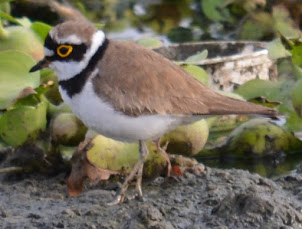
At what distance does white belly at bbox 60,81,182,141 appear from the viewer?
412cm

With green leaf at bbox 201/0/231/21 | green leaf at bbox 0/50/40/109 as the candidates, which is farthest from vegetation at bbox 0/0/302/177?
green leaf at bbox 201/0/231/21

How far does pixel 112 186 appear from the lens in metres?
4.58

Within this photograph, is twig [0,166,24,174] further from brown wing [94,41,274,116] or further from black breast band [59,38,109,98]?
brown wing [94,41,274,116]

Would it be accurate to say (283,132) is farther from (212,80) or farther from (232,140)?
(212,80)

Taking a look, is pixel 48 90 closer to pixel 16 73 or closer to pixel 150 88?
pixel 16 73

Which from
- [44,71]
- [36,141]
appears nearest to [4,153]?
[36,141]

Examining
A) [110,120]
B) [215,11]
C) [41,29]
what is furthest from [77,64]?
[215,11]

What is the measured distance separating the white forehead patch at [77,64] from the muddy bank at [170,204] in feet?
2.13

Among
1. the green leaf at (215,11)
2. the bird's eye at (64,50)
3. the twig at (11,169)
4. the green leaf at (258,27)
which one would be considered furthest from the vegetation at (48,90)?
the green leaf at (215,11)

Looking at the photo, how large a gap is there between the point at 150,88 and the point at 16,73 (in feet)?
3.96

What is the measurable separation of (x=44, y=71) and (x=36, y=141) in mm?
685

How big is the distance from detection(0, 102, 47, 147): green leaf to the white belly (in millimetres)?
752

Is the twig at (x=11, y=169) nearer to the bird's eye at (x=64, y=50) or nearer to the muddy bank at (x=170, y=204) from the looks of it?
the muddy bank at (x=170, y=204)

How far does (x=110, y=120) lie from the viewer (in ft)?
13.6
